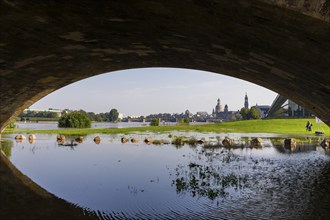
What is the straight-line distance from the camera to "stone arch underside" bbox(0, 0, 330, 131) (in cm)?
712

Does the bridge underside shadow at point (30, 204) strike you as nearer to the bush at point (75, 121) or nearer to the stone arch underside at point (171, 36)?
the stone arch underside at point (171, 36)

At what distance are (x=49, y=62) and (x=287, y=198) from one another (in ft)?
43.5

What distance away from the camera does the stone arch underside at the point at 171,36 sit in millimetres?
7125

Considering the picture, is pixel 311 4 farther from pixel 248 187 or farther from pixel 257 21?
pixel 248 187

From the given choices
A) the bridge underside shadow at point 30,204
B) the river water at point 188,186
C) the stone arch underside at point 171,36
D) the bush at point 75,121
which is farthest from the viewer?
the bush at point 75,121

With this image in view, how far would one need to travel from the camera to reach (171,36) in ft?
38.8

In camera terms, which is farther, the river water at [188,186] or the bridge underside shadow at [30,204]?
the river water at [188,186]

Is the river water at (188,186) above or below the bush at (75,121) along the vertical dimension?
below

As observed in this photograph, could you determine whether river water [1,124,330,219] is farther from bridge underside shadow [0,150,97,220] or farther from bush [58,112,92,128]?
bush [58,112,92,128]

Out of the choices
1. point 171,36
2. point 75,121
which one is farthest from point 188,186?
point 75,121

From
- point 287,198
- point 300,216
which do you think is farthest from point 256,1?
point 287,198

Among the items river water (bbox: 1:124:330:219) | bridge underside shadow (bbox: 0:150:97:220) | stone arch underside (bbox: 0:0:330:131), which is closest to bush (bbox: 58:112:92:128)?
river water (bbox: 1:124:330:219)

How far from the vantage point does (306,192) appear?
13852 mm

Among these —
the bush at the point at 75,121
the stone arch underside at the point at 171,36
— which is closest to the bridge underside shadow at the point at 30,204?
the stone arch underside at the point at 171,36
